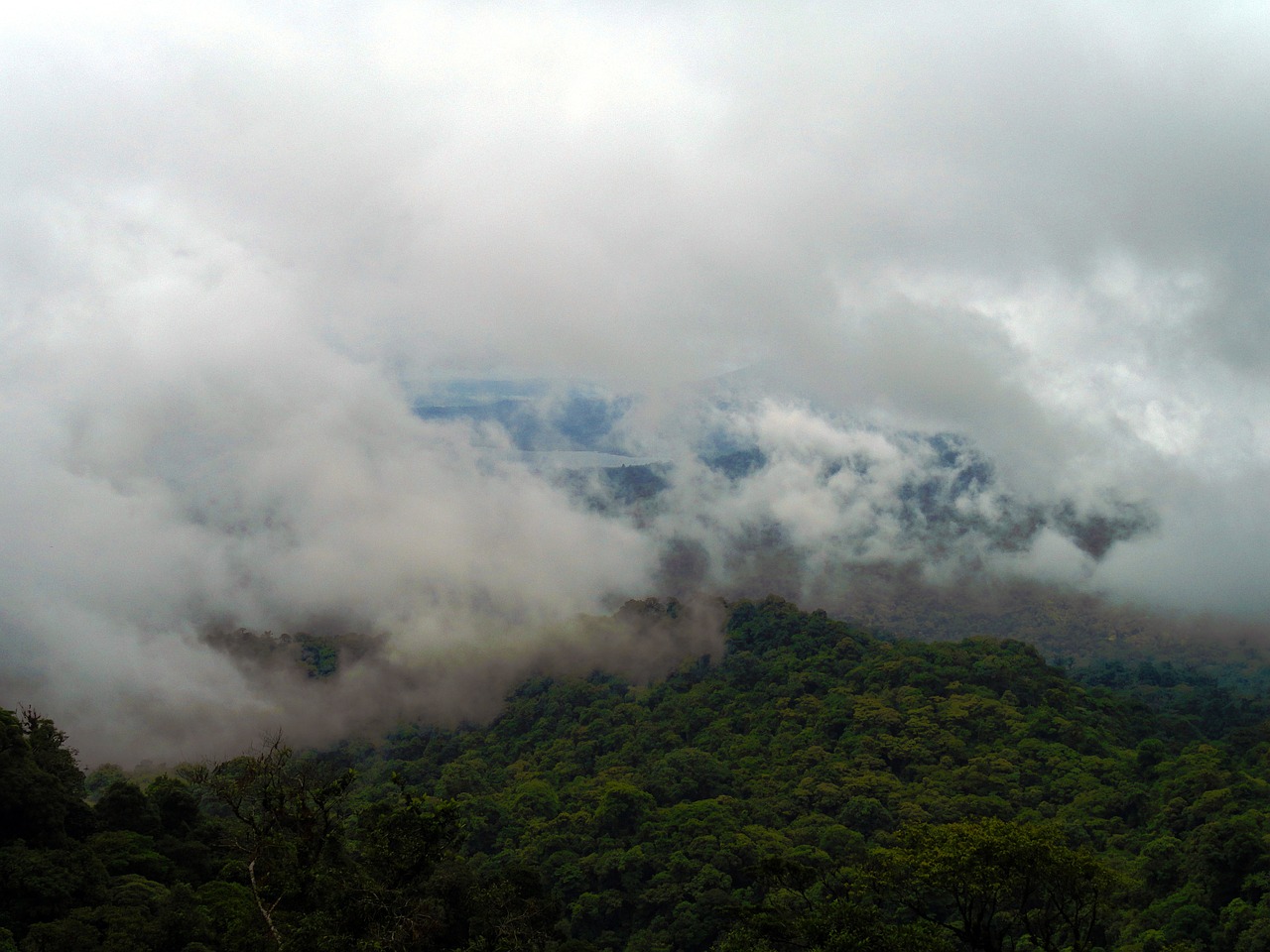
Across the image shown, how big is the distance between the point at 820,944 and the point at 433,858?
16.3 metres

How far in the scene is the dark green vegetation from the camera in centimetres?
3897

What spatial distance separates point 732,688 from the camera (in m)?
136

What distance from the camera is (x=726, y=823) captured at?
8256cm

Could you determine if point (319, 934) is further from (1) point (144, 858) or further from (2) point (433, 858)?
(1) point (144, 858)

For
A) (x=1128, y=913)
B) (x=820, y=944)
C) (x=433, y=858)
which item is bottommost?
(x=1128, y=913)

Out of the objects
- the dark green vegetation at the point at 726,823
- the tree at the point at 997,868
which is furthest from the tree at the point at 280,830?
the tree at the point at 997,868

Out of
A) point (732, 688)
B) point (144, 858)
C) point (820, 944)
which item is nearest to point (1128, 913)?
point (820, 944)

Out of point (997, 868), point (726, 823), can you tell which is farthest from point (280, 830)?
point (726, 823)

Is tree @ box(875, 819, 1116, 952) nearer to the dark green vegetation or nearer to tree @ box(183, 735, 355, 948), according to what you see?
the dark green vegetation

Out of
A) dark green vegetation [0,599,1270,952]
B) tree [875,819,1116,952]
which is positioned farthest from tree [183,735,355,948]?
tree [875,819,1116,952]

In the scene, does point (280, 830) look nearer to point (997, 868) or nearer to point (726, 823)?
point (997, 868)

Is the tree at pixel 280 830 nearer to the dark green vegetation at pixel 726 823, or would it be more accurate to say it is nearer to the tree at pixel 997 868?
the dark green vegetation at pixel 726 823

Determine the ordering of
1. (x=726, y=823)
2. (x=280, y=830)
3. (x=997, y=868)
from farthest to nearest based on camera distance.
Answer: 1. (x=726, y=823)
2. (x=280, y=830)
3. (x=997, y=868)

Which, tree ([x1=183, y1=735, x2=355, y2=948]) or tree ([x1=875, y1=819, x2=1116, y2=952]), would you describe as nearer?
tree ([x1=875, y1=819, x2=1116, y2=952])
